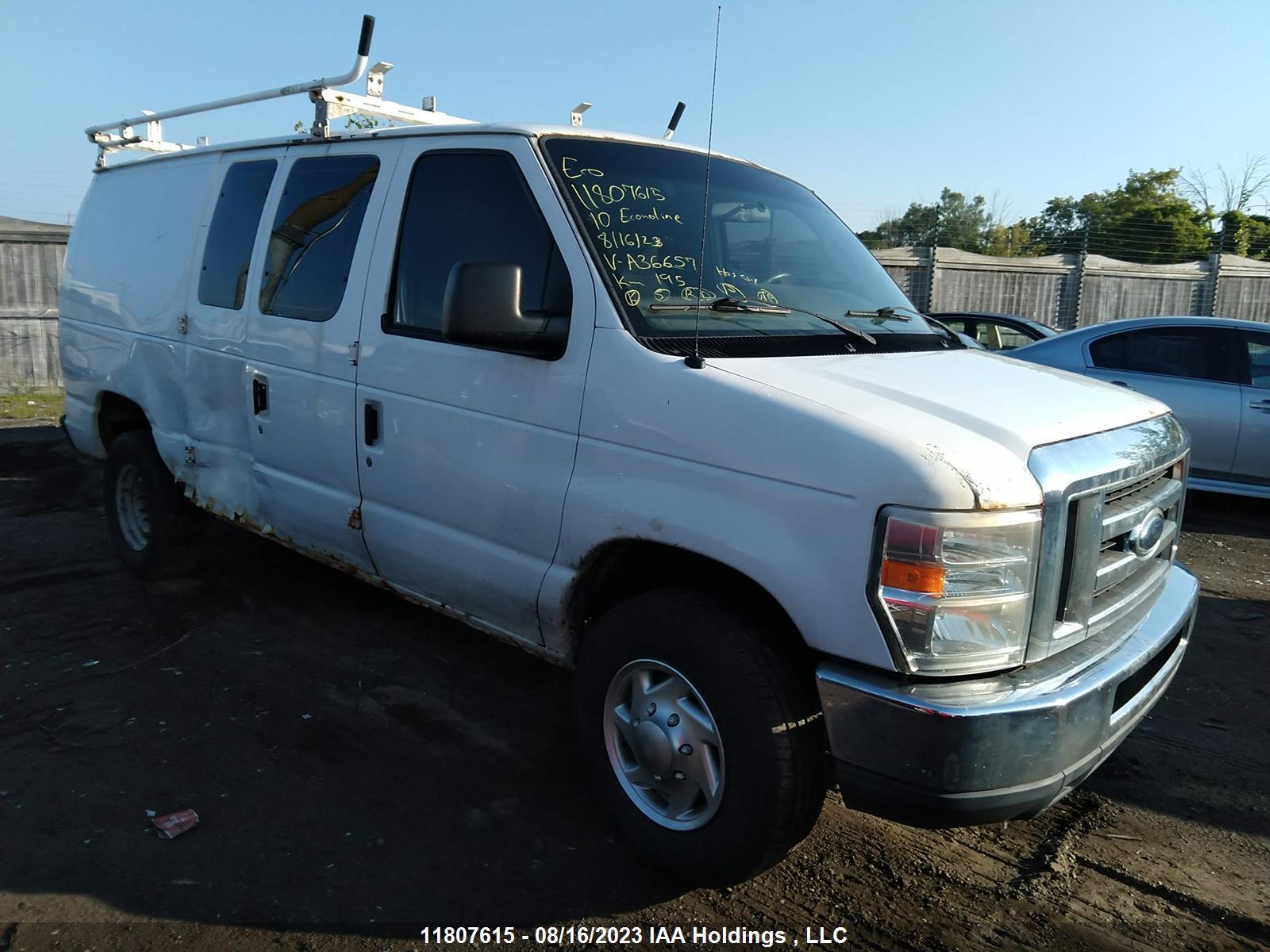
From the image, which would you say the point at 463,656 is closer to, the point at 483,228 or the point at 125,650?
the point at 125,650

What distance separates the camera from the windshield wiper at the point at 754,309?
307cm

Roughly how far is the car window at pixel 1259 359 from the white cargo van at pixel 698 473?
204 inches

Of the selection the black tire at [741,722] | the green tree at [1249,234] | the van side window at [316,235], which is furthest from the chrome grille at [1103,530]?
the green tree at [1249,234]

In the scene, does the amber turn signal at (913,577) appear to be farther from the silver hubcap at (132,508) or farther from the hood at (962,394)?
the silver hubcap at (132,508)

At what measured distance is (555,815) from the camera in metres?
3.25

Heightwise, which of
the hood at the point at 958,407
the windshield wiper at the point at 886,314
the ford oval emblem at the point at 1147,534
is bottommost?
the ford oval emblem at the point at 1147,534

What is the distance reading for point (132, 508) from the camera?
217 inches

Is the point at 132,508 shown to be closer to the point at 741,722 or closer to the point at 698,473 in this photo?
the point at 698,473

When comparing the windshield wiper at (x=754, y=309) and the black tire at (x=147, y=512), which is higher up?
the windshield wiper at (x=754, y=309)

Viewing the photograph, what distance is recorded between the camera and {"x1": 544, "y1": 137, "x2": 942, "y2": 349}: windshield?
10.1 ft

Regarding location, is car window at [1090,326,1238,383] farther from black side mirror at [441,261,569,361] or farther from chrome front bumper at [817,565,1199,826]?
black side mirror at [441,261,569,361]

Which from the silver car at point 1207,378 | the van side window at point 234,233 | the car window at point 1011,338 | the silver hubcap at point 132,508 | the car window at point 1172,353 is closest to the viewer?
the van side window at point 234,233

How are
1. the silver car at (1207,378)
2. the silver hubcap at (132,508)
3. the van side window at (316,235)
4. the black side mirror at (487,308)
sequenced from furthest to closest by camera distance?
the silver car at (1207,378) < the silver hubcap at (132,508) < the van side window at (316,235) < the black side mirror at (487,308)

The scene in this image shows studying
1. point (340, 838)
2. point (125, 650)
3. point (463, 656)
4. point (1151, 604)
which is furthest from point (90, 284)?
point (1151, 604)
